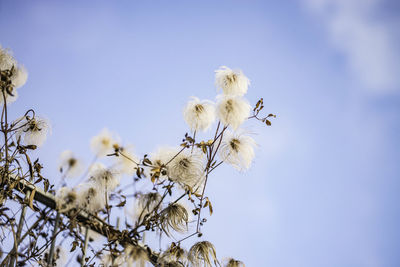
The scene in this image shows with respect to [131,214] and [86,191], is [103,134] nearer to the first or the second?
[86,191]

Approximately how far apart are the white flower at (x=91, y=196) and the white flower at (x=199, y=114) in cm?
48

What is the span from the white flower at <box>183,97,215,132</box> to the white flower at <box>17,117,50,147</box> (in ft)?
2.13

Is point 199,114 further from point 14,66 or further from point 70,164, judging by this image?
→ point 14,66

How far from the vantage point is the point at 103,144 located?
1722 mm

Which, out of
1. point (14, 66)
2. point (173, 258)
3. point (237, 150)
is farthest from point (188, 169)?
point (14, 66)

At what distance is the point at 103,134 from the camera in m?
1.75

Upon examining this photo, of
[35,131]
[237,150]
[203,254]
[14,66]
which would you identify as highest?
[14,66]

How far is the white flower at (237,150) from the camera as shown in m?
1.75

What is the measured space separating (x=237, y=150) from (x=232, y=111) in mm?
211

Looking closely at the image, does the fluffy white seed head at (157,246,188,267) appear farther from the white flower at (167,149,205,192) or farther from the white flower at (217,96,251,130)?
the white flower at (217,96,251,130)

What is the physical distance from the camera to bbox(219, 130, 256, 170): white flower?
5.73 feet

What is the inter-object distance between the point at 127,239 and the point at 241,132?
68 centimetres

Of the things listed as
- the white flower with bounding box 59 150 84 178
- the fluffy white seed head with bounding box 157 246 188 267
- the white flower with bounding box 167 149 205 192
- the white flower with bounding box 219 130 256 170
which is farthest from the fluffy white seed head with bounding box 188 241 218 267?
the white flower with bounding box 59 150 84 178

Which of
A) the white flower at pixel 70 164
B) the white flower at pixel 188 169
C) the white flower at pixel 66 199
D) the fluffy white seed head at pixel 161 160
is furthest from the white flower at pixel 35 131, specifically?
the white flower at pixel 188 169
